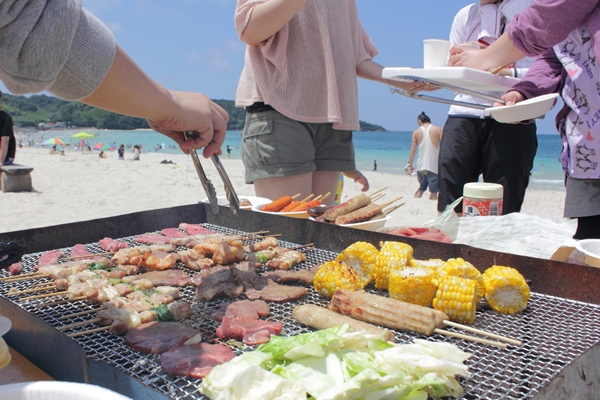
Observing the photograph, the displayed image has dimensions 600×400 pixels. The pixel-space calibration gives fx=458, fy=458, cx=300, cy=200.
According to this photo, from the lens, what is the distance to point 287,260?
9.96 feet

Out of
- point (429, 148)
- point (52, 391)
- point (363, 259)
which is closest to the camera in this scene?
point (52, 391)

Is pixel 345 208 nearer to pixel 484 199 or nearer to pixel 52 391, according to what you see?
pixel 484 199

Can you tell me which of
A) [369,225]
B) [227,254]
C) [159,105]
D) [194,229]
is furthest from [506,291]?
[194,229]

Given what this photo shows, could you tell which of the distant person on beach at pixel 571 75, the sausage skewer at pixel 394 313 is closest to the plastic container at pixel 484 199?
the distant person on beach at pixel 571 75

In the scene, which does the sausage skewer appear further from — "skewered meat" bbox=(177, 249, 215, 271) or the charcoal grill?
"skewered meat" bbox=(177, 249, 215, 271)

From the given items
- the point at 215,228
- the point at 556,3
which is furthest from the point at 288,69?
the point at 556,3

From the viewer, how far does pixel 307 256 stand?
329 centimetres

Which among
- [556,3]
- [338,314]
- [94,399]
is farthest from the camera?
[556,3]

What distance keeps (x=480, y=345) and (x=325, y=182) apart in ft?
8.79

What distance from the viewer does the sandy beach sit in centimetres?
1229

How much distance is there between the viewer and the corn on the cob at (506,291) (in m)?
2.18

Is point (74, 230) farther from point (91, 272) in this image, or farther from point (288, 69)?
point (288, 69)

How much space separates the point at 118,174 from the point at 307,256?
21100 mm

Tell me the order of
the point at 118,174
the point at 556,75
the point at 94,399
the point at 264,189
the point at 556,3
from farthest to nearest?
the point at 118,174 < the point at 264,189 < the point at 556,75 < the point at 556,3 < the point at 94,399
